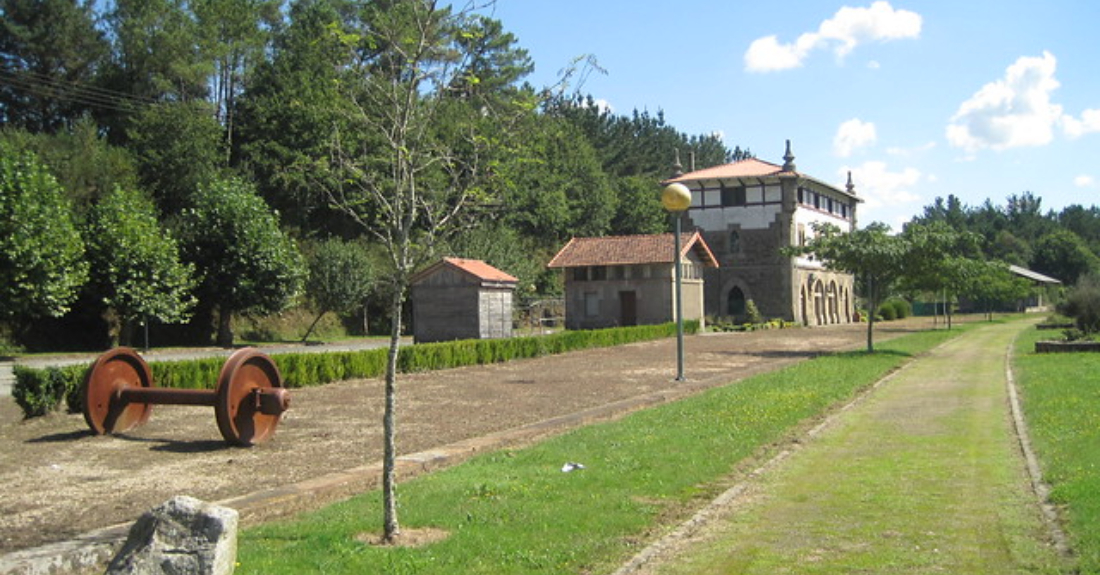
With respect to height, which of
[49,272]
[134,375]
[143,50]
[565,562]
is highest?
[143,50]

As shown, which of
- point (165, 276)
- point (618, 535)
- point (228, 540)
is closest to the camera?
point (228, 540)

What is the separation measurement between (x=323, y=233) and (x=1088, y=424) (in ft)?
160

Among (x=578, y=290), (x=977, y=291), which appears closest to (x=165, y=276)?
(x=578, y=290)

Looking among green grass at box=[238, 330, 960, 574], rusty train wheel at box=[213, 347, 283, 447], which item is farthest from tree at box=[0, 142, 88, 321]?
green grass at box=[238, 330, 960, 574]

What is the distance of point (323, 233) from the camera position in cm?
5503

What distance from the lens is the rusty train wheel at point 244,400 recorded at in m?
11.1

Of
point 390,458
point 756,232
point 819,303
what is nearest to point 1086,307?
point 756,232

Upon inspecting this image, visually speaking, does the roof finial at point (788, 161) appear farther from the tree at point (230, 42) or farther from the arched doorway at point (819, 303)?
the tree at point (230, 42)

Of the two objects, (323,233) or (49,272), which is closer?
(49,272)

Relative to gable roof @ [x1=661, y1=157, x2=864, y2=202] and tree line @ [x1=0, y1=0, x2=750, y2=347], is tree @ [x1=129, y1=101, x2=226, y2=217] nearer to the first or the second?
tree line @ [x1=0, y1=0, x2=750, y2=347]

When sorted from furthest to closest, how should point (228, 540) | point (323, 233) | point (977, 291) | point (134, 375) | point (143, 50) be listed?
point (977, 291), point (323, 233), point (143, 50), point (134, 375), point (228, 540)

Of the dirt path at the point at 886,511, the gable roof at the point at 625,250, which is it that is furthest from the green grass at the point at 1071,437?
the gable roof at the point at 625,250

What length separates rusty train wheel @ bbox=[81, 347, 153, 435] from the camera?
12.0 meters

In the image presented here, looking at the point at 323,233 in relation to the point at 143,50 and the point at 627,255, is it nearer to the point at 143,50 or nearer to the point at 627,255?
the point at 143,50
